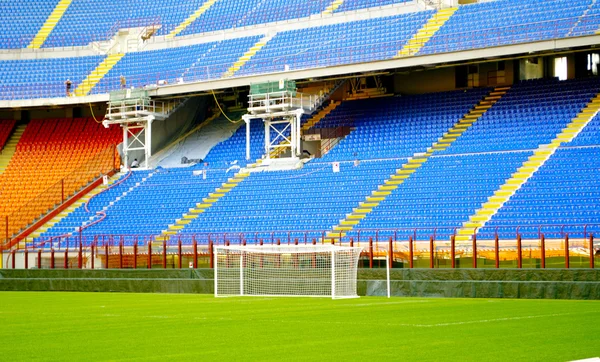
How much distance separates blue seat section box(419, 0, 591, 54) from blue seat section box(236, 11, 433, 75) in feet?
5.91

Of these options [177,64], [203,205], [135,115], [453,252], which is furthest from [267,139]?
[453,252]

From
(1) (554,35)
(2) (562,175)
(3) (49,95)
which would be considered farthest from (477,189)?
(3) (49,95)

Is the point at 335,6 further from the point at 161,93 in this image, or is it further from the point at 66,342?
the point at 66,342

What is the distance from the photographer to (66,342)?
39.6 feet

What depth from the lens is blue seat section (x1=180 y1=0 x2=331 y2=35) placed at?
45.5 metres

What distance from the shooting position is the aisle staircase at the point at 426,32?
125 feet

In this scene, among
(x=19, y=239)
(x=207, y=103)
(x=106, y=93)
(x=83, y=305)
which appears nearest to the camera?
(x=83, y=305)

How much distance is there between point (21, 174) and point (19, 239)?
664 cm

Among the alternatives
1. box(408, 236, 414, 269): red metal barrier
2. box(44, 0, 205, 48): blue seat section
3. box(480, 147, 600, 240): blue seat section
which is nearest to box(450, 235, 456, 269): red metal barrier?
box(408, 236, 414, 269): red metal barrier

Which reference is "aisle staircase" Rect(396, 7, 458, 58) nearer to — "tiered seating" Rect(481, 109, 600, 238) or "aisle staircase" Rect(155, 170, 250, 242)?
"tiered seating" Rect(481, 109, 600, 238)

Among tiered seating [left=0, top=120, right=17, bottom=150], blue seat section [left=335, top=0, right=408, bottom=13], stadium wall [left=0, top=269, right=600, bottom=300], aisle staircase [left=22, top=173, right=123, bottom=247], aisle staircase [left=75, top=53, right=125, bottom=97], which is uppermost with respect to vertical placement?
blue seat section [left=335, top=0, right=408, bottom=13]

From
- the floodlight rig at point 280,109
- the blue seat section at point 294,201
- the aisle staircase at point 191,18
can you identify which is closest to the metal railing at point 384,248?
the blue seat section at point 294,201

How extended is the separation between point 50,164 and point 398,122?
1557 cm

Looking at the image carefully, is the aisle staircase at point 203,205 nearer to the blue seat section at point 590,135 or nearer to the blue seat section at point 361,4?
the blue seat section at point 361,4
